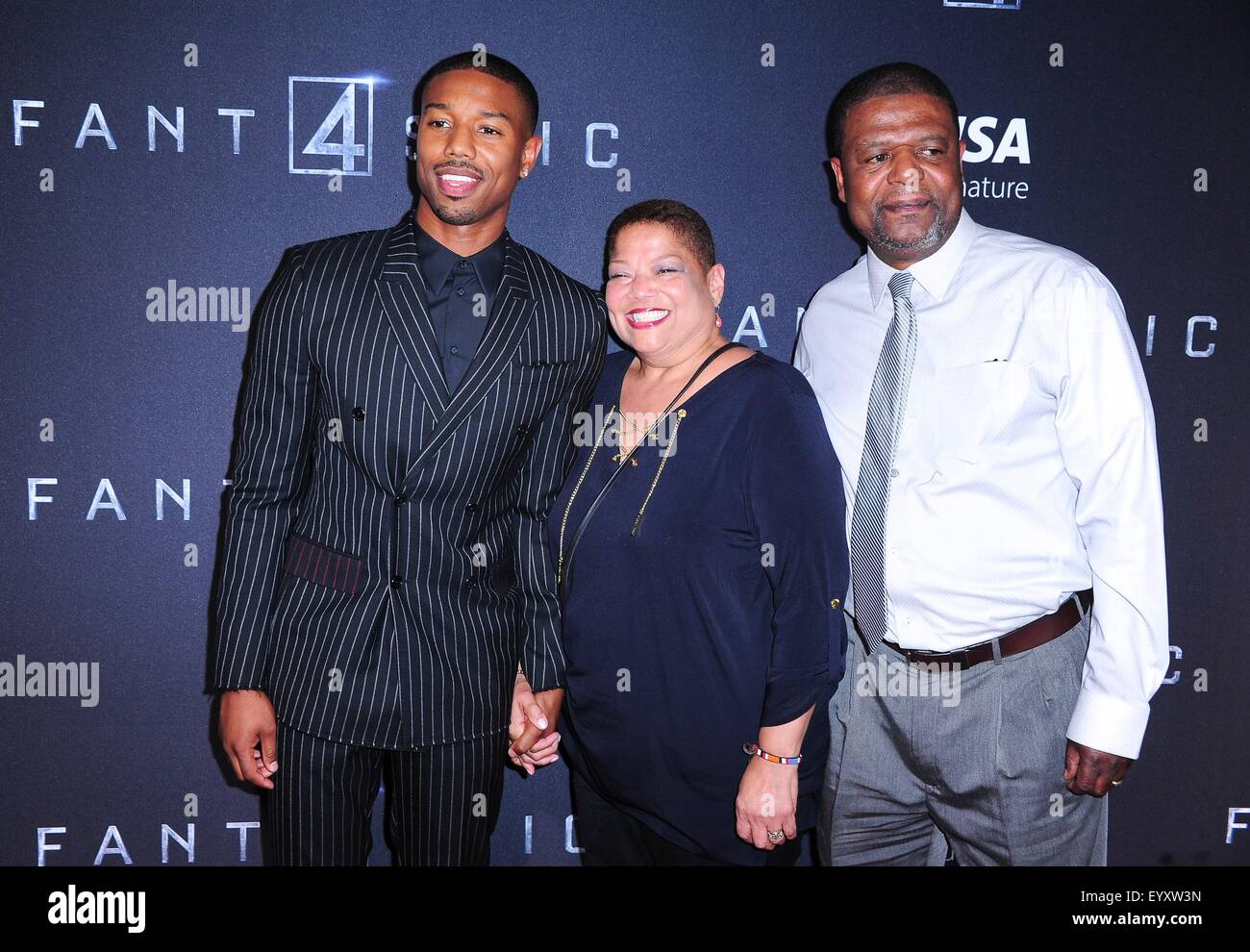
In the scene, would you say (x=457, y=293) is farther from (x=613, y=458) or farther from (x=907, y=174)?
(x=907, y=174)

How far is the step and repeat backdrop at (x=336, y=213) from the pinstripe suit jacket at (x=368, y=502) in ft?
2.20

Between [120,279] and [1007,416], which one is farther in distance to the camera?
[120,279]

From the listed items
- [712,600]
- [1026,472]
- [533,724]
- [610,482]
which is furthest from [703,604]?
[1026,472]

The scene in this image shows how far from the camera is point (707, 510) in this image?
171 centimetres

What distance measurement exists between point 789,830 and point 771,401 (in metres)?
0.83

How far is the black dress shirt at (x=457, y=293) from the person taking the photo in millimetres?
1735

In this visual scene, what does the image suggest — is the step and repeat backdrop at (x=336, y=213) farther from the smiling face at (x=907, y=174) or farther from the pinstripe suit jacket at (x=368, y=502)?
the pinstripe suit jacket at (x=368, y=502)

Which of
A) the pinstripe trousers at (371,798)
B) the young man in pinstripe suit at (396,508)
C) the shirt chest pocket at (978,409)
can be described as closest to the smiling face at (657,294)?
the young man in pinstripe suit at (396,508)

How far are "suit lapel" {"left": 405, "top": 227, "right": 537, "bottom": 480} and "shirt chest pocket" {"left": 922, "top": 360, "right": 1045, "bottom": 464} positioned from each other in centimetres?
87

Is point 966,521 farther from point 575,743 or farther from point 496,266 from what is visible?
point 496,266

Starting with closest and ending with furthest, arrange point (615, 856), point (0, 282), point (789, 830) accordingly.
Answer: point (789, 830)
point (615, 856)
point (0, 282)

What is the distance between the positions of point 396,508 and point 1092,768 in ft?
4.79

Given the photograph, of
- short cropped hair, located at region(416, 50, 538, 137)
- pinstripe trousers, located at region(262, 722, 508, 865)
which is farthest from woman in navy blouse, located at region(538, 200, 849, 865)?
short cropped hair, located at region(416, 50, 538, 137)
